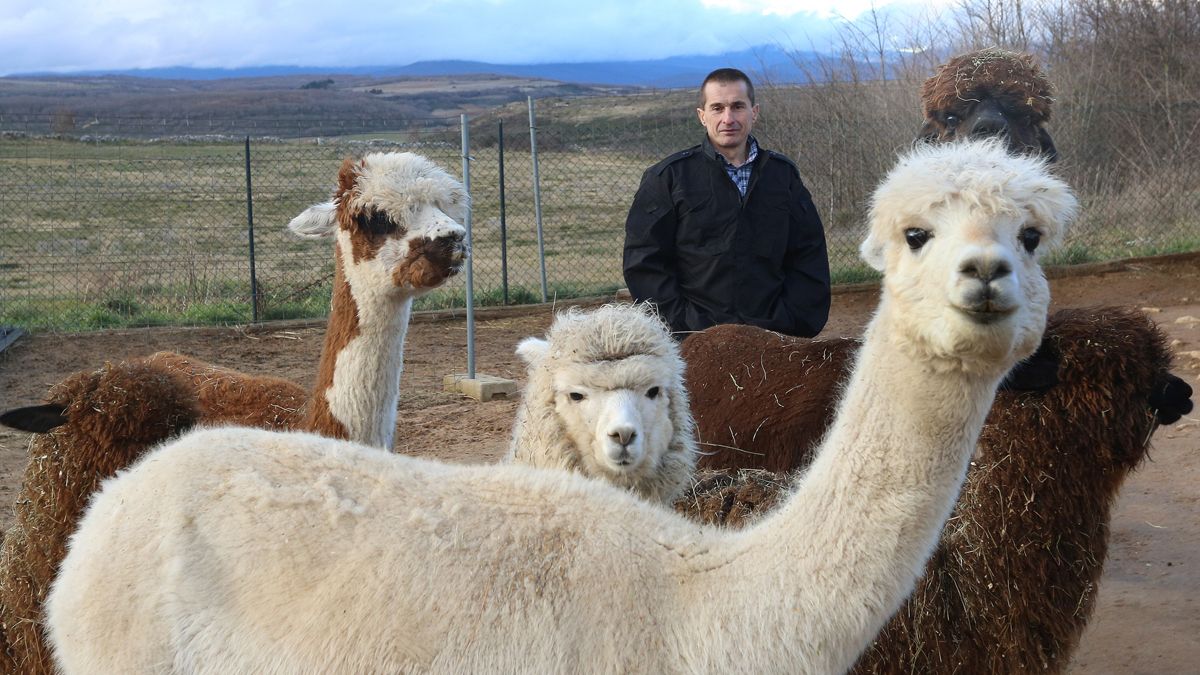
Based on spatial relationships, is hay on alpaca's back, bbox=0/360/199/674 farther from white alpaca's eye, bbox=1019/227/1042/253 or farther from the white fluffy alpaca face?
white alpaca's eye, bbox=1019/227/1042/253

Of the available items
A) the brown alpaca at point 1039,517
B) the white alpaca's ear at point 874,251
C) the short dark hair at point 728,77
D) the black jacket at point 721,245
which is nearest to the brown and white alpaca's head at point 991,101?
the black jacket at point 721,245

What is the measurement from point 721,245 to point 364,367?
1927 mm

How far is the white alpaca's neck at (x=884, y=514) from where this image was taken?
92.4 inches

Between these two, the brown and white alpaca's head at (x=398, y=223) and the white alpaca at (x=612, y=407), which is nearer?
the white alpaca at (x=612, y=407)

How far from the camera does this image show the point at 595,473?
4004mm

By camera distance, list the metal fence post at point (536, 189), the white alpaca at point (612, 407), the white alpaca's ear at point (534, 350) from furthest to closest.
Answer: the metal fence post at point (536, 189) → the white alpaca's ear at point (534, 350) → the white alpaca at point (612, 407)

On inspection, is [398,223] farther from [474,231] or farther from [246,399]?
[474,231]

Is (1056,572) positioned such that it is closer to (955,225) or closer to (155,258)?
(955,225)

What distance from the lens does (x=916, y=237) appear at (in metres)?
2.37

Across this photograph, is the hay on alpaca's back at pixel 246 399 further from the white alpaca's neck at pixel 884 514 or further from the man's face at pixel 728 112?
the white alpaca's neck at pixel 884 514

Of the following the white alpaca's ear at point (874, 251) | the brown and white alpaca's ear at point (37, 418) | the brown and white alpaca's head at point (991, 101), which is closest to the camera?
the white alpaca's ear at point (874, 251)

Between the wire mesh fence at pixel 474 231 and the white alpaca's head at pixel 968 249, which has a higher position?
the white alpaca's head at pixel 968 249

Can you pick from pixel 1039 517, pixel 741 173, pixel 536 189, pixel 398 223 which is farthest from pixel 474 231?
pixel 1039 517

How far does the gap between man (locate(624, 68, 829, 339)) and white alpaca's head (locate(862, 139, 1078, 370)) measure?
3.05 meters
